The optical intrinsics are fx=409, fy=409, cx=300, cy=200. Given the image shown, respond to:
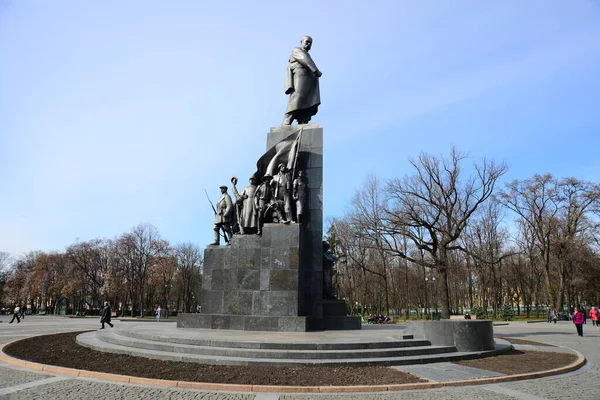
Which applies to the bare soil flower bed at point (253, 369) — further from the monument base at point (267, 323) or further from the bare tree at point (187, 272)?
the bare tree at point (187, 272)

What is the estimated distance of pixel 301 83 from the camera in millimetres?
17234

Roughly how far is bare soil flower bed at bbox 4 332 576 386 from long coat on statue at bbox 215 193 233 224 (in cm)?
666

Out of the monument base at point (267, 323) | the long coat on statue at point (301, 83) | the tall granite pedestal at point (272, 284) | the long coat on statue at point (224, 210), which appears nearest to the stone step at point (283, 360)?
the monument base at point (267, 323)

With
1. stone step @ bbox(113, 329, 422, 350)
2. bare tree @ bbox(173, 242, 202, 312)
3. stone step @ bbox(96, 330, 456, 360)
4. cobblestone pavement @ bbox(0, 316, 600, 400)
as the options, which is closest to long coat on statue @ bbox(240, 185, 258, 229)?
stone step @ bbox(113, 329, 422, 350)

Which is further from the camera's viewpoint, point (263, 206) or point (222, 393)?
point (263, 206)

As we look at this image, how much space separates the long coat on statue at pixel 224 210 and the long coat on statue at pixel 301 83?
463cm

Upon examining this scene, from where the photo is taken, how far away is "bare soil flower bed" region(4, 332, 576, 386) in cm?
741

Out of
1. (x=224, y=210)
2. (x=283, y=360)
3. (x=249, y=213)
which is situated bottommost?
(x=283, y=360)

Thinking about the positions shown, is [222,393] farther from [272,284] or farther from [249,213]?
[249,213]

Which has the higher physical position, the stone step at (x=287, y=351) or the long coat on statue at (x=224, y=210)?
the long coat on statue at (x=224, y=210)

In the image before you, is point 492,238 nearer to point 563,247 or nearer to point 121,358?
point 563,247

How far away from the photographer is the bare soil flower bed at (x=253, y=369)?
7.41 m

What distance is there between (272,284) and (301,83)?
854cm

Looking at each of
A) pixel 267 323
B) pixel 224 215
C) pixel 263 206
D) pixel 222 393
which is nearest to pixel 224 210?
pixel 224 215
